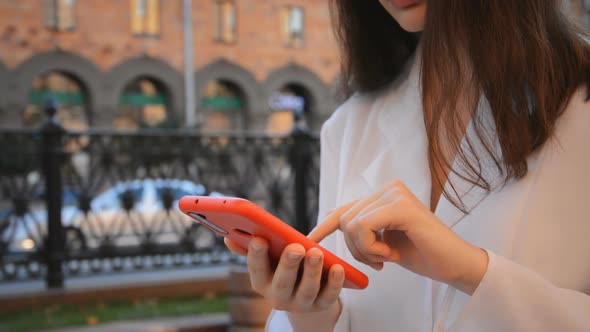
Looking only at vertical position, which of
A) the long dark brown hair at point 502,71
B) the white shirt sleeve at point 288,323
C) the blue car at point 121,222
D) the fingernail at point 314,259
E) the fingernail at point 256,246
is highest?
the long dark brown hair at point 502,71

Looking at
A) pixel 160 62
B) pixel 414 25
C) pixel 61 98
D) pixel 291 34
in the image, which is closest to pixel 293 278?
pixel 414 25

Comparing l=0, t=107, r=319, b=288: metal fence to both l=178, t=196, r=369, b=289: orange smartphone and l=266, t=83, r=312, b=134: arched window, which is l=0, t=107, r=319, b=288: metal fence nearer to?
l=178, t=196, r=369, b=289: orange smartphone

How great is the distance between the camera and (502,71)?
1172 mm

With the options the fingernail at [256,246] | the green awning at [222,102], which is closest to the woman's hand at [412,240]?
the fingernail at [256,246]

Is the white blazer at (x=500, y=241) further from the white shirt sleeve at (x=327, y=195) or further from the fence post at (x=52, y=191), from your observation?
the fence post at (x=52, y=191)

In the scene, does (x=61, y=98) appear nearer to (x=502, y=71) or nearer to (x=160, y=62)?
(x=160, y=62)

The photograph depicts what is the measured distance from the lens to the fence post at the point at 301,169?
7160 millimetres

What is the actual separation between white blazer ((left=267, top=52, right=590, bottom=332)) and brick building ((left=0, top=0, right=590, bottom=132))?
22.7 metres

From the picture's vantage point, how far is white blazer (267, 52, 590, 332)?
105 cm

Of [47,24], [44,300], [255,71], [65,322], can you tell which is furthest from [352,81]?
[255,71]

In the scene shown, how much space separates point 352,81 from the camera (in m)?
1.64

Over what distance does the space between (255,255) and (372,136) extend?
536 millimetres

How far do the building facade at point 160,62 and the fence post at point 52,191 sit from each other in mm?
15590

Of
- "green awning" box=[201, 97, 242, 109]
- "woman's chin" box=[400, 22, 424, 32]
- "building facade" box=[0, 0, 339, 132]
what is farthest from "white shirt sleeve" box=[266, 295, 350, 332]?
"green awning" box=[201, 97, 242, 109]
